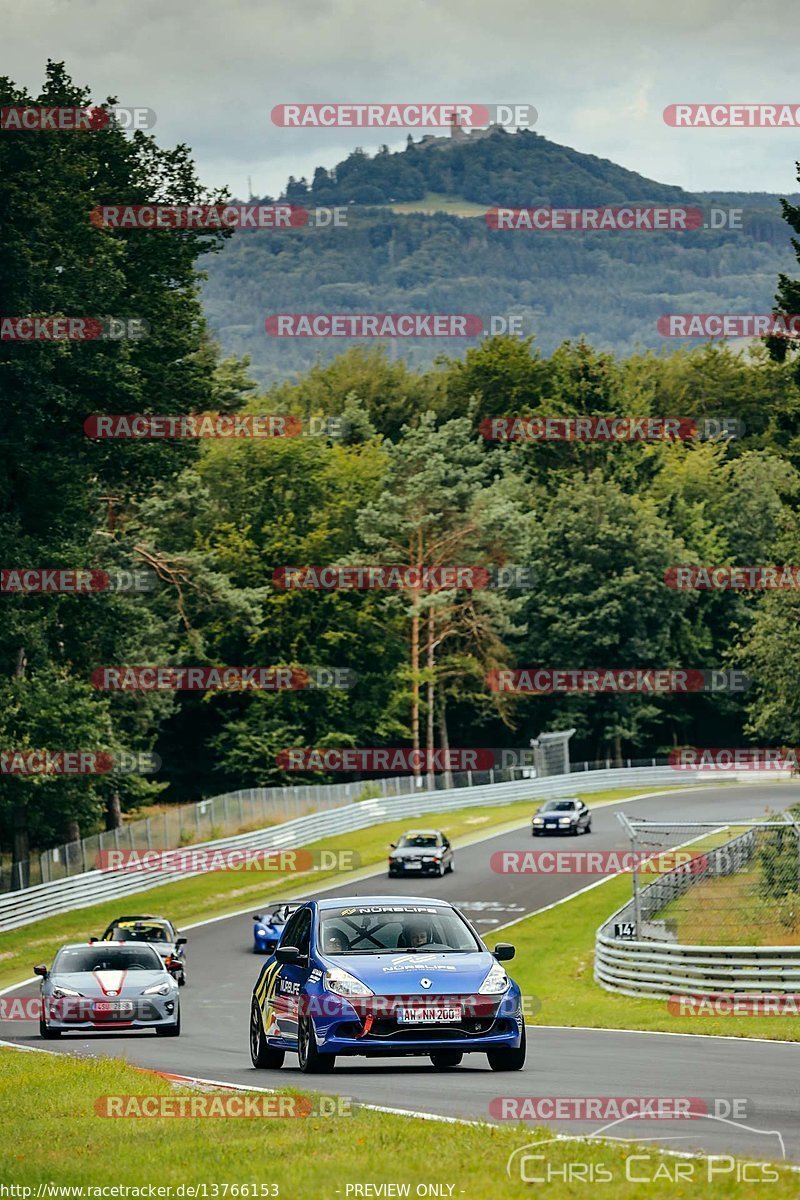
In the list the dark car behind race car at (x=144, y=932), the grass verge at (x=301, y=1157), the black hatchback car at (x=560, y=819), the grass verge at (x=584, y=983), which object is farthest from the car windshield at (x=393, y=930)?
the black hatchback car at (x=560, y=819)

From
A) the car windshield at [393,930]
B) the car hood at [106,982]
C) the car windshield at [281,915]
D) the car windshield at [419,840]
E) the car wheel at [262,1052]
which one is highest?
the car windshield at [393,930]

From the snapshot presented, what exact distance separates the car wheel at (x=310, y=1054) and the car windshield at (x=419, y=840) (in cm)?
3644

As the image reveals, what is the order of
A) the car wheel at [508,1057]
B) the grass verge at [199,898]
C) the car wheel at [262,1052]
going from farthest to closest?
1. the grass verge at [199,898]
2. the car wheel at [262,1052]
3. the car wheel at [508,1057]

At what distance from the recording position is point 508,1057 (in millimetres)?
14781

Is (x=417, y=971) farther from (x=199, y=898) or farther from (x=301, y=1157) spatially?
(x=199, y=898)

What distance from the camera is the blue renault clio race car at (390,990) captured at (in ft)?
46.2

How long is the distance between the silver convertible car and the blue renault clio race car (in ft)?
22.6

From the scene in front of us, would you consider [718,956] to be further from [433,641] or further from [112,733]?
[433,641]

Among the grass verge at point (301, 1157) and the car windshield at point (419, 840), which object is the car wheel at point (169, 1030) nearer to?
the grass verge at point (301, 1157)

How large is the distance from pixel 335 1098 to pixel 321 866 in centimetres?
4481

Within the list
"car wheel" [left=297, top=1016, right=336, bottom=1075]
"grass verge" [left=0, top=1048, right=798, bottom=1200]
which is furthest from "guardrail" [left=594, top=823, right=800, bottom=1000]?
"grass verge" [left=0, top=1048, right=798, bottom=1200]

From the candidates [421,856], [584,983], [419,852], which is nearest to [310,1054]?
[584,983]

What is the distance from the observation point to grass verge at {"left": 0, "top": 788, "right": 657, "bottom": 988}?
42844 mm

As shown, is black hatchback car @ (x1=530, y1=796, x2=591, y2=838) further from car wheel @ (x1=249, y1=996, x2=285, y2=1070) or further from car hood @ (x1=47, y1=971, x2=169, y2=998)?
car wheel @ (x1=249, y1=996, x2=285, y2=1070)
